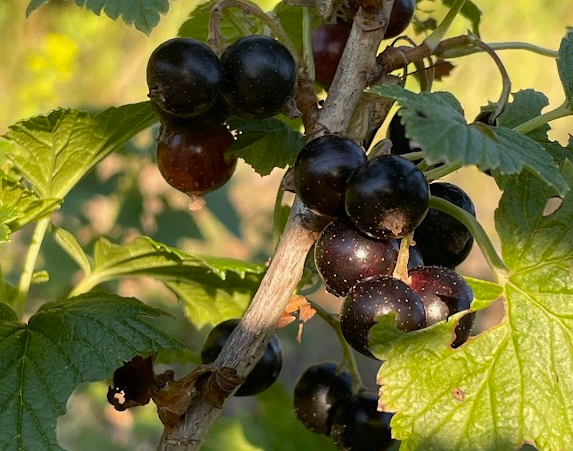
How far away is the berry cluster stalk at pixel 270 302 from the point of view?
2.61ft

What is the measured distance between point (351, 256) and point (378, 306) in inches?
2.2

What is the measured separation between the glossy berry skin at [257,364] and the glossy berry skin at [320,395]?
0.26 feet

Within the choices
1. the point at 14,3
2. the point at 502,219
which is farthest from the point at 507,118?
the point at 14,3

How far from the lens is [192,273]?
106 centimetres

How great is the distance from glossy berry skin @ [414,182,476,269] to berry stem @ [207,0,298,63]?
213mm

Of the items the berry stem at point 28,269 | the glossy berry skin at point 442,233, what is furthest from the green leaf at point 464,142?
the berry stem at point 28,269

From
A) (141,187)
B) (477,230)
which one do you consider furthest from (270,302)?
(141,187)

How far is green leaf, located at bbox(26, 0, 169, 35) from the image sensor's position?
835 mm

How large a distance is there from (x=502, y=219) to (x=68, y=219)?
4.06 ft

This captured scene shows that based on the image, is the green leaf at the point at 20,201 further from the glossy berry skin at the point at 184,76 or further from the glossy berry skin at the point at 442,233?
the glossy berry skin at the point at 442,233

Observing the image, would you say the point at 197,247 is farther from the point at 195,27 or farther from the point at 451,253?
the point at 451,253

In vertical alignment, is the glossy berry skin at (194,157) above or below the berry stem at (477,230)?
below

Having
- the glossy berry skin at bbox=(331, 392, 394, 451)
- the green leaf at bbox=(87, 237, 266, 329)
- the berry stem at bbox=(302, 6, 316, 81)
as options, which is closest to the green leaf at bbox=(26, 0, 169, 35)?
the berry stem at bbox=(302, 6, 316, 81)

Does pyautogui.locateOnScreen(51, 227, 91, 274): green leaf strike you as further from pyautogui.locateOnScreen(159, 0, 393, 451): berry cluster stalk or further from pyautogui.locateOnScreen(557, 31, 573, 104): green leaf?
pyautogui.locateOnScreen(557, 31, 573, 104): green leaf
